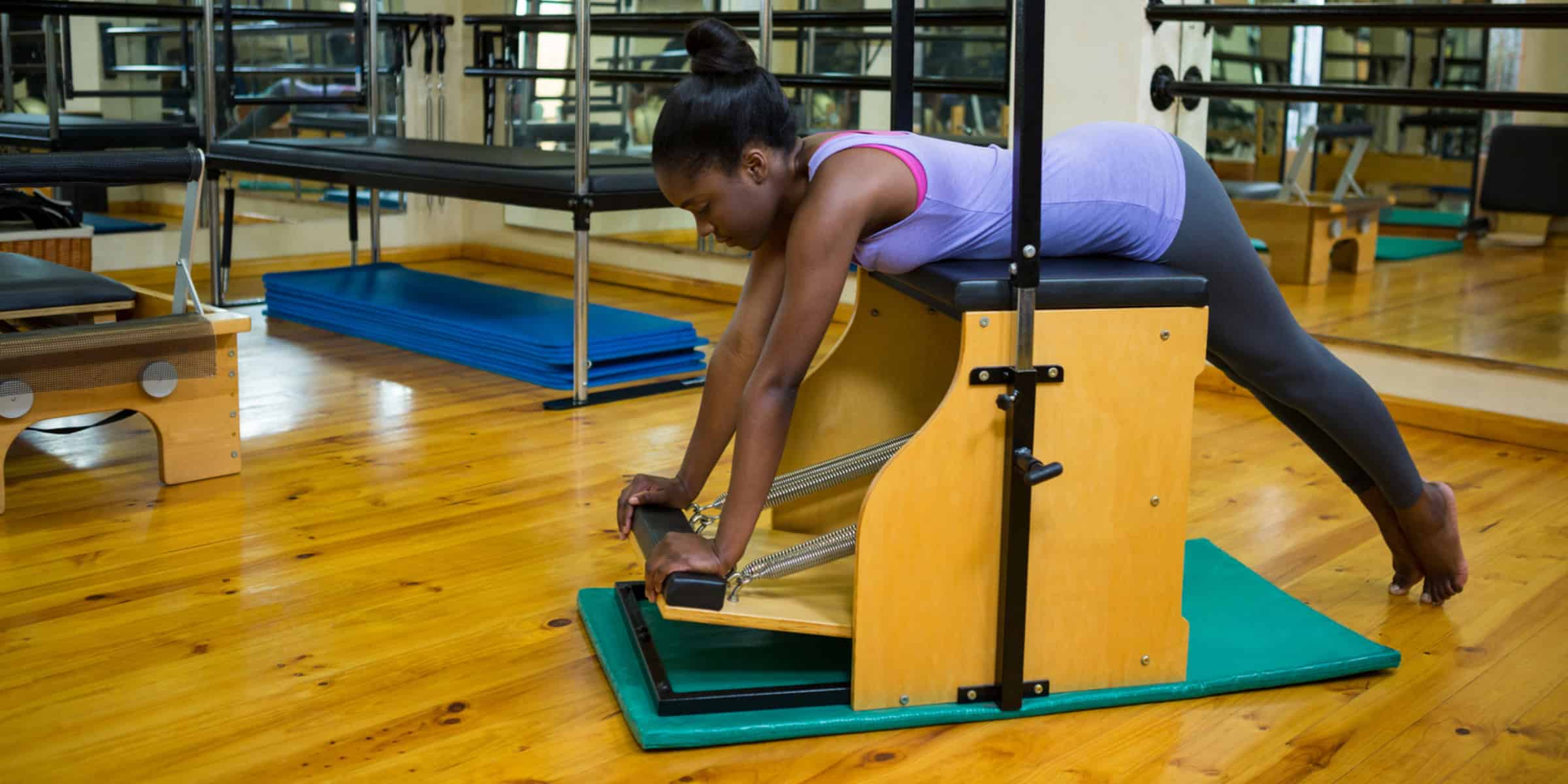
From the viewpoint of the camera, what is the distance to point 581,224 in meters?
2.86

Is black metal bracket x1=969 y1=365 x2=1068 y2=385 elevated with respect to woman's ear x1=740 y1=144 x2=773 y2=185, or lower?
lower

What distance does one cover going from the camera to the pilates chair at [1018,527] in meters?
1.38

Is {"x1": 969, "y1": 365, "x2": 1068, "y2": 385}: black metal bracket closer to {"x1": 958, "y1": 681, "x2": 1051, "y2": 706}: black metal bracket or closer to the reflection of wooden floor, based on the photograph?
{"x1": 958, "y1": 681, "x2": 1051, "y2": 706}: black metal bracket

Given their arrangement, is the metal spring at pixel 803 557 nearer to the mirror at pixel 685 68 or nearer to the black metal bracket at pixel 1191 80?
the black metal bracket at pixel 1191 80

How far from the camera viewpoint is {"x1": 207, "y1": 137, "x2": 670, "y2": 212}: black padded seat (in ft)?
9.57

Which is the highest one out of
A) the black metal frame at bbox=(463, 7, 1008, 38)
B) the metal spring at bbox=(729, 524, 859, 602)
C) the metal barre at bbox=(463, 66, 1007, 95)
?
the black metal frame at bbox=(463, 7, 1008, 38)

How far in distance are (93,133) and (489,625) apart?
251 centimetres

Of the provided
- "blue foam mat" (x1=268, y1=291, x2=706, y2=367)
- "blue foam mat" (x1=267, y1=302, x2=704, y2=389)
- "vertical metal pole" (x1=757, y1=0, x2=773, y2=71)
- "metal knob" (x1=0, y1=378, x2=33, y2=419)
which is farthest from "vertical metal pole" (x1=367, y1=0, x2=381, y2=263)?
"metal knob" (x1=0, y1=378, x2=33, y2=419)

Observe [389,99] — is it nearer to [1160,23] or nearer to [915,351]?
[1160,23]

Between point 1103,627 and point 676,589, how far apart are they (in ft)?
1.53

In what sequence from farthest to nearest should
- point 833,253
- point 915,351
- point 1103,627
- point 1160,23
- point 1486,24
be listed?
point 1160,23
point 1486,24
point 915,351
point 1103,627
point 833,253

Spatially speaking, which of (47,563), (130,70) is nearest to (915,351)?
(47,563)

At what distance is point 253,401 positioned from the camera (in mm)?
2891

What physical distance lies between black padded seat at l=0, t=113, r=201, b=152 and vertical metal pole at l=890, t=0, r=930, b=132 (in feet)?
7.86
